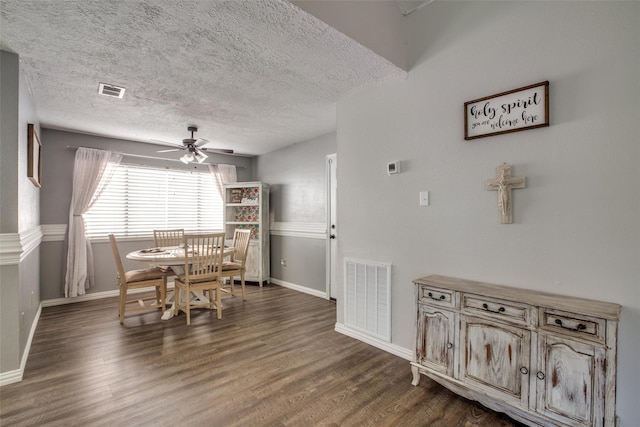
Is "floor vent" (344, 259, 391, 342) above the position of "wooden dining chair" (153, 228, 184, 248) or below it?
below

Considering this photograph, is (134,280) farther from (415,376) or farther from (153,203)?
(415,376)

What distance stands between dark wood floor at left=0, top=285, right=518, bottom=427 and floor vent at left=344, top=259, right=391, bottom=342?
0.61 feet

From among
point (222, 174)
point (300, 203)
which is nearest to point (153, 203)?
point (222, 174)

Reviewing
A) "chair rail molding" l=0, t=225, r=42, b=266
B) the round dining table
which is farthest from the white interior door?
"chair rail molding" l=0, t=225, r=42, b=266

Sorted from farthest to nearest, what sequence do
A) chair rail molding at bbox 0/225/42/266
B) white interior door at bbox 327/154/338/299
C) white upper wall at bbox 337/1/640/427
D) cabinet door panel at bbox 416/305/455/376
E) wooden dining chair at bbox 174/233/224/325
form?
white interior door at bbox 327/154/338/299 → wooden dining chair at bbox 174/233/224/325 → chair rail molding at bbox 0/225/42/266 → cabinet door panel at bbox 416/305/455/376 → white upper wall at bbox 337/1/640/427

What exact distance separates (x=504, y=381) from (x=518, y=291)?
54cm

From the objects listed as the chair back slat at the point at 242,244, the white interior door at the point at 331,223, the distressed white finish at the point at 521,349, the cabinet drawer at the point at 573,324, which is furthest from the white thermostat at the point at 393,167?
the chair back slat at the point at 242,244

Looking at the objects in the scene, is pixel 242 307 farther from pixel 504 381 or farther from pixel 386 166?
pixel 504 381

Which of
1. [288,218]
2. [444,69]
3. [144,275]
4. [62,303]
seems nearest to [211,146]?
[288,218]

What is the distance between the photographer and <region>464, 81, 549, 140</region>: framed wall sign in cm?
187

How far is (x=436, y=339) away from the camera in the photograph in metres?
2.03

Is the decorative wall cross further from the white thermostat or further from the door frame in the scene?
the door frame

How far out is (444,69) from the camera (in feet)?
7.69

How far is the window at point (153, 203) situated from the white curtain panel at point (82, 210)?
0.15 meters
